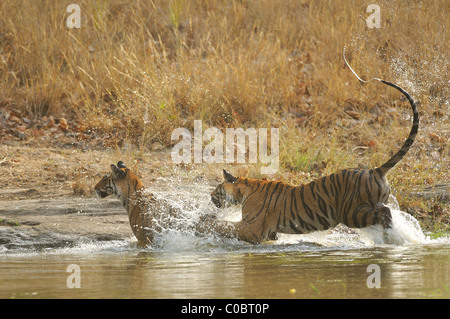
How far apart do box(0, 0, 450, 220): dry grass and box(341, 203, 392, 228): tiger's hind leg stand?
258 cm

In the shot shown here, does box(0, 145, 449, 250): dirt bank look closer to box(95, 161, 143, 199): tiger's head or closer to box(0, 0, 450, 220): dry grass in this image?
box(95, 161, 143, 199): tiger's head

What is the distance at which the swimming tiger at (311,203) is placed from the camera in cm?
664

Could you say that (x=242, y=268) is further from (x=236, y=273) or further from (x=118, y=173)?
(x=118, y=173)

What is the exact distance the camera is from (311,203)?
22.7ft

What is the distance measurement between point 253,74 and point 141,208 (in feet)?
17.8

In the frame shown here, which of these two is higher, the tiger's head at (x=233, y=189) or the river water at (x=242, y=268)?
the tiger's head at (x=233, y=189)

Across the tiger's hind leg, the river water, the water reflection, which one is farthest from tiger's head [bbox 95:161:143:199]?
the tiger's hind leg

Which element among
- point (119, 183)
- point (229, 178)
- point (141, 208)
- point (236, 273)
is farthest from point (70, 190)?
point (236, 273)

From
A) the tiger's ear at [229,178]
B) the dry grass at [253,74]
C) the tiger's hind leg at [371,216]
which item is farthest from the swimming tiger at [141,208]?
the dry grass at [253,74]

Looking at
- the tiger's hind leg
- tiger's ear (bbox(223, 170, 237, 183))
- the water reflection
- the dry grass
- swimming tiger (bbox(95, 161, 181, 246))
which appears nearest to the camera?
the water reflection

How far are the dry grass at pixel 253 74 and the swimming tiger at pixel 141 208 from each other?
2611 millimetres

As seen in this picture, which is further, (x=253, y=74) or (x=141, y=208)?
(x=253, y=74)

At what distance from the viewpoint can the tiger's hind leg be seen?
659 cm

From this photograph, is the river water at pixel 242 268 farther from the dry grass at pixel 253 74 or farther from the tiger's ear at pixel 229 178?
the dry grass at pixel 253 74
